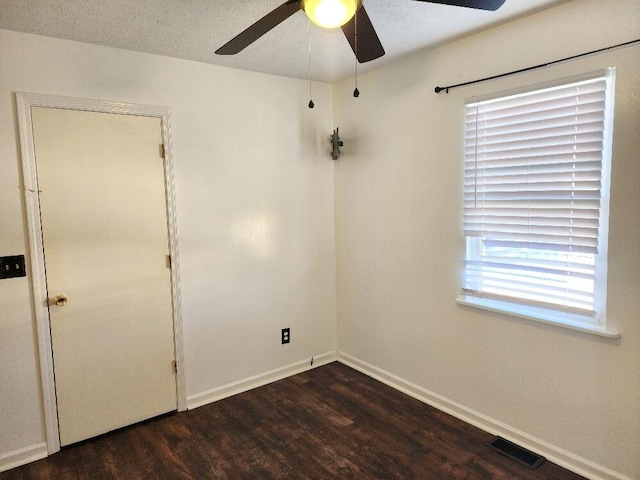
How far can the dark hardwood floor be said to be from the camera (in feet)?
7.47

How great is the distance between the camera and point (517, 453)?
2.36m

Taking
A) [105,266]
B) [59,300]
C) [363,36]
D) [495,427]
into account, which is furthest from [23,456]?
[363,36]

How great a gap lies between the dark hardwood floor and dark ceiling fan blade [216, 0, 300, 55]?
2231 millimetres

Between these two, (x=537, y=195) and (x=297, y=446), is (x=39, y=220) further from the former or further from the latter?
(x=537, y=195)

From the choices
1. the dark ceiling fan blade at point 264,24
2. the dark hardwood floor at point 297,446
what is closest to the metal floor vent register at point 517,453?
the dark hardwood floor at point 297,446

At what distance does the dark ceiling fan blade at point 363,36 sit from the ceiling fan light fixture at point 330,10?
134 millimetres

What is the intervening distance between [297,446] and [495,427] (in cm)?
125

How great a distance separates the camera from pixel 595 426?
7.01 feet

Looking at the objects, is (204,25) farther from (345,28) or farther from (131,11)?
(345,28)

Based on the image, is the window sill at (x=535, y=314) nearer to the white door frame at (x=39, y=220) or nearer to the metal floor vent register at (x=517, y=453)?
the metal floor vent register at (x=517, y=453)

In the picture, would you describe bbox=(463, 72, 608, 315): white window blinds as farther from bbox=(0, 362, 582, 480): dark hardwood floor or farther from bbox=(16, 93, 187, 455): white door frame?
bbox=(16, 93, 187, 455): white door frame

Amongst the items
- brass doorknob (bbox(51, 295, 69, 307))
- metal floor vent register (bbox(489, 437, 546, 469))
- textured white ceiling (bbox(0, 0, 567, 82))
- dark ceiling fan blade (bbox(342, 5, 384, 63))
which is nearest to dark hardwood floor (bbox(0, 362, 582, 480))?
metal floor vent register (bbox(489, 437, 546, 469))

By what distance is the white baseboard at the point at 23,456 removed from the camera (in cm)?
235

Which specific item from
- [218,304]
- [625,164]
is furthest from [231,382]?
[625,164]
